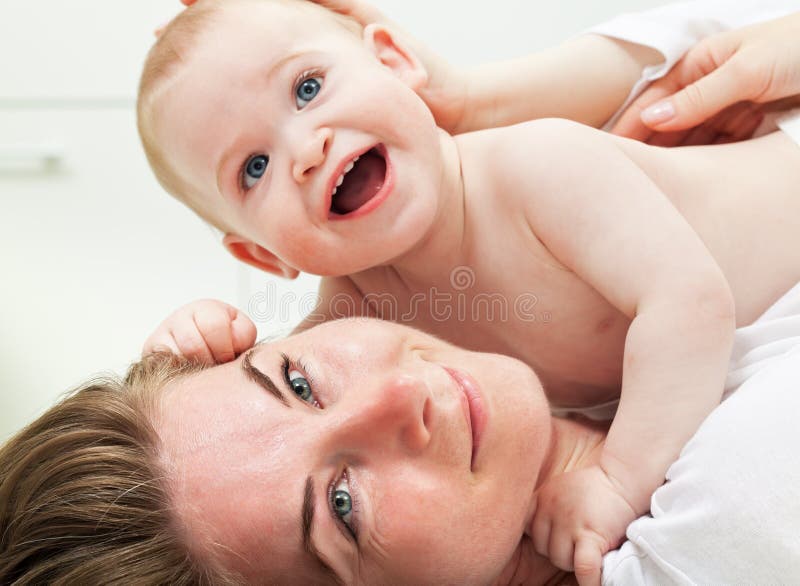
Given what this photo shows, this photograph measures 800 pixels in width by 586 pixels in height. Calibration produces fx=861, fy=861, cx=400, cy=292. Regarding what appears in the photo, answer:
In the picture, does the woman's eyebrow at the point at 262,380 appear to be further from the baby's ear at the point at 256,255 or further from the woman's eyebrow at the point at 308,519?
the baby's ear at the point at 256,255

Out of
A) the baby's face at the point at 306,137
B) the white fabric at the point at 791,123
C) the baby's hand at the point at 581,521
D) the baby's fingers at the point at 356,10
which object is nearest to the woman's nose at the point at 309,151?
the baby's face at the point at 306,137

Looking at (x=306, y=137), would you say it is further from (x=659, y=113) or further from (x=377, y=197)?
(x=659, y=113)

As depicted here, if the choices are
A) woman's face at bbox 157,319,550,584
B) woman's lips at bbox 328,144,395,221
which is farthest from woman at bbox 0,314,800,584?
woman's lips at bbox 328,144,395,221

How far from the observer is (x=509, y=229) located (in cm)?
86

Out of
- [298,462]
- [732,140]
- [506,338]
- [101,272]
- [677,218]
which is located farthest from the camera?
[101,272]

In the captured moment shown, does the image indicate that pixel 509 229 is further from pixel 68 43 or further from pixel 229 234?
pixel 68 43

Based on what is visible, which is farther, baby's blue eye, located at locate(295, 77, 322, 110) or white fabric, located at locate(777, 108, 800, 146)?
white fabric, located at locate(777, 108, 800, 146)

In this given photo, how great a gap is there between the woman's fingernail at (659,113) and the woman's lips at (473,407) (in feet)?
1.40

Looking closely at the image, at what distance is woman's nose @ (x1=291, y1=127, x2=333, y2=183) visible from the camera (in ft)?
2.55

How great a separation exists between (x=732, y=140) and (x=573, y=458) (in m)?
0.45

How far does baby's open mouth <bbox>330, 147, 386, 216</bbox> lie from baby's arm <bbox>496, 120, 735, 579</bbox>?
149 mm

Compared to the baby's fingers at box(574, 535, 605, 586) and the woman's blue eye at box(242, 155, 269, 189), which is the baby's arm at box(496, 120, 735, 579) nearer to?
the baby's fingers at box(574, 535, 605, 586)

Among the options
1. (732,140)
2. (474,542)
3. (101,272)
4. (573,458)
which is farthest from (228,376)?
(101,272)

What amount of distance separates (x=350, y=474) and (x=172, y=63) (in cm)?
44
